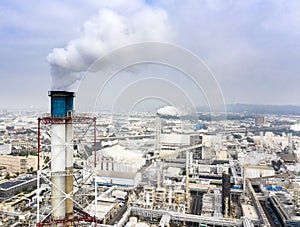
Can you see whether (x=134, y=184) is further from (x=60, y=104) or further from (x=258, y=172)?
(x=60, y=104)

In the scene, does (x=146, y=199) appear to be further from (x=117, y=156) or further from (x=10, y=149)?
(x=10, y=149)

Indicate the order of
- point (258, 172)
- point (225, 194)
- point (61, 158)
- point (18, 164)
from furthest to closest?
point (18, 164)
point (258, 172)
point (225, 194)
point (61, 158)

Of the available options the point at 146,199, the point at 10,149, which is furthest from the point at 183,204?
the point at 10,149

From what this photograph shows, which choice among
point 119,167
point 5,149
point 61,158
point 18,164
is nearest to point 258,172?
point 119,167

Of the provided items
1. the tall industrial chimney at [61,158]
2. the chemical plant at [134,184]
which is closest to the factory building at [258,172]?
the chemical plant at [134,184]

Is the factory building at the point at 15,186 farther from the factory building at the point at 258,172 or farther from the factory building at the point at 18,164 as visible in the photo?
the factory building at the point at 258,172

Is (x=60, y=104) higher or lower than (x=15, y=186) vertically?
higher

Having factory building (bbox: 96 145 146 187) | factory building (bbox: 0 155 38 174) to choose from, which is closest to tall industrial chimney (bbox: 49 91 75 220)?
factory building (bbox: 96 145 146 187)
